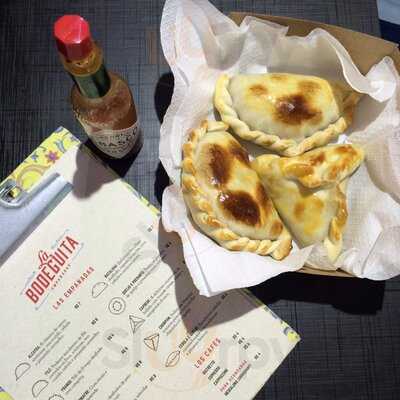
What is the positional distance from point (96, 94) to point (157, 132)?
217mm

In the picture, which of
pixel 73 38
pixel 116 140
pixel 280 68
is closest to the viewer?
pixel 73 38

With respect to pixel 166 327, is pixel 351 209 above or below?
above

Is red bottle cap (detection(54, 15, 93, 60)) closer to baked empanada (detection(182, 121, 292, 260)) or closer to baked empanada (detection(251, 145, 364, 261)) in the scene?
baked empanada (detection(182, 121, 292, 260))

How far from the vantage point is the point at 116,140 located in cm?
68

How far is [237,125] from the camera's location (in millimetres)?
766

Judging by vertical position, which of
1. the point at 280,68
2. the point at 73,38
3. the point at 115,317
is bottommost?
the point at 115,317

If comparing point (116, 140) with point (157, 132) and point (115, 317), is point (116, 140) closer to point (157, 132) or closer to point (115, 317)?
point (157, 132)

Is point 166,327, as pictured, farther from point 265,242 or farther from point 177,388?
point 265,242

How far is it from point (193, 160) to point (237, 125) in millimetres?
110

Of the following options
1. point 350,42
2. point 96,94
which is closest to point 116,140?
point 96,94

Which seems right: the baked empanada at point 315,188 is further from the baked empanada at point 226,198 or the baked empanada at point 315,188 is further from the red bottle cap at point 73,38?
the red bottle cap at point 73,38

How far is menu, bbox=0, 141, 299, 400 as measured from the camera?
694 millimetres

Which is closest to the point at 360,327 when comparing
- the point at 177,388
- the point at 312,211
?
the point at 312,211

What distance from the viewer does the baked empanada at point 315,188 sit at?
0.73m
